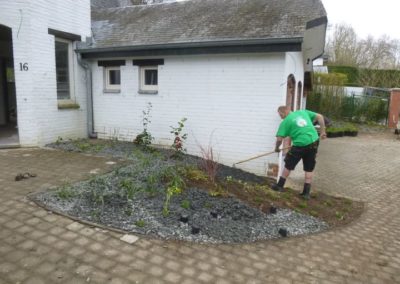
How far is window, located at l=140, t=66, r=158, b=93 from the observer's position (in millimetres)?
9034

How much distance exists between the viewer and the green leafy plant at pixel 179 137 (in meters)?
8.30

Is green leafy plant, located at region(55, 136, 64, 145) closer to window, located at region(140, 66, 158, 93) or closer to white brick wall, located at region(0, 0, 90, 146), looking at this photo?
white brick wall, located at region(0, 0, 90, 146)

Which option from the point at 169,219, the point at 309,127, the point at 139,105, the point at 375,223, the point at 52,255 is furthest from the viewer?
the point at 139,105

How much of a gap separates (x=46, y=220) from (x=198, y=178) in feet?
8.23

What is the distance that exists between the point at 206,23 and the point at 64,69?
4145 millimetres

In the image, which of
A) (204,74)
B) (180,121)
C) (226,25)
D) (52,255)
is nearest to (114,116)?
(180,121)

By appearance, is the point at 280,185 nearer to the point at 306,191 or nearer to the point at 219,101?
the point at 306,191

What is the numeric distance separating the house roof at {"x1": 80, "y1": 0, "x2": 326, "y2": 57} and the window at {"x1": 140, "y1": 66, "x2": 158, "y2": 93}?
0.71 meters

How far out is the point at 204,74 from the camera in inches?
322

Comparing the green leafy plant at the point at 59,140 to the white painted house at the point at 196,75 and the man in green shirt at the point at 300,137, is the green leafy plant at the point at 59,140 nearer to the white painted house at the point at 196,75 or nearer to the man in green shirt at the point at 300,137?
the white painted house at the point at 196,75

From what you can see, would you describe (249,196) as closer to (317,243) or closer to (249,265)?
(317,243)

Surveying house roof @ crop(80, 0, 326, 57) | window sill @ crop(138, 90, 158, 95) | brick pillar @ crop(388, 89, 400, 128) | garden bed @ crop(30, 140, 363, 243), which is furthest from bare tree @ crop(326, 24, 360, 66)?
garden bed @ crop(30, 140, 363, 243)

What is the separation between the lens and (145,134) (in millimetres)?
8836

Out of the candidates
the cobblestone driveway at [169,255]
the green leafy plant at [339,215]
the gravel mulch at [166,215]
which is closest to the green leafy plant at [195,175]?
the gravel mulch at [166,215]
